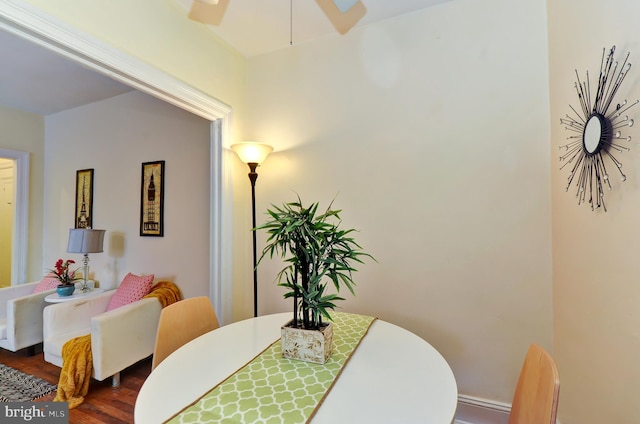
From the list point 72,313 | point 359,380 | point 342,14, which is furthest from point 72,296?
point 342,14

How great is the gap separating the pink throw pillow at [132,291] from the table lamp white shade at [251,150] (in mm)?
1502

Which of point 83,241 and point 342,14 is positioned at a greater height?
point 342,14

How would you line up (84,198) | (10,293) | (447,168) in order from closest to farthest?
1. (447,168)
2. (10,293)
3. (84,198)

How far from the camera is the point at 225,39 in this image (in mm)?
2109

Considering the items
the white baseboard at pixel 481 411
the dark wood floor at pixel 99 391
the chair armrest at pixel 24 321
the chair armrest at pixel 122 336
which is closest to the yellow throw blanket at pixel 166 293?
the chair armrest at pixel 122 336

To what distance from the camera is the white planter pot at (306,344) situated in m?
1.08

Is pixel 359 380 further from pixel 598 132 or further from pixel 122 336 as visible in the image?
pixel 122 336

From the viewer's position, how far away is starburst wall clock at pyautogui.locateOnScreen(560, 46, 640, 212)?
0.97 meters

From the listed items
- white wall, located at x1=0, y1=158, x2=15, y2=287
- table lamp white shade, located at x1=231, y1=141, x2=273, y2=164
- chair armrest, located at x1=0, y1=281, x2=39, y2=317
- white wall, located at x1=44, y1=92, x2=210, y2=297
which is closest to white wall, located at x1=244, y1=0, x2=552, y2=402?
table lamp white shade, located at x1=231, y1=141, x2=273, y2=164

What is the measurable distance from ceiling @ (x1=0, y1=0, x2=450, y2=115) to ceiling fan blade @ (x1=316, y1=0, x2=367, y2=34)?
24 millimetres

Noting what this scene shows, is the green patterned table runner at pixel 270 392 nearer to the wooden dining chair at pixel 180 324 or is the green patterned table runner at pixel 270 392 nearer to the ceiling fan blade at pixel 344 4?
the wooden dining chair at pixel 180 324

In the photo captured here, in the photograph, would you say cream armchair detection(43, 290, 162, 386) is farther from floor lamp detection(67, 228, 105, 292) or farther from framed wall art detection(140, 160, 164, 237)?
framed wall art detection(140, 160, 164, 237)

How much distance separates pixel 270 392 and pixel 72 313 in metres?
2.56

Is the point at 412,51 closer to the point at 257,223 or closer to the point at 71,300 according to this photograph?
the point at 257,223
